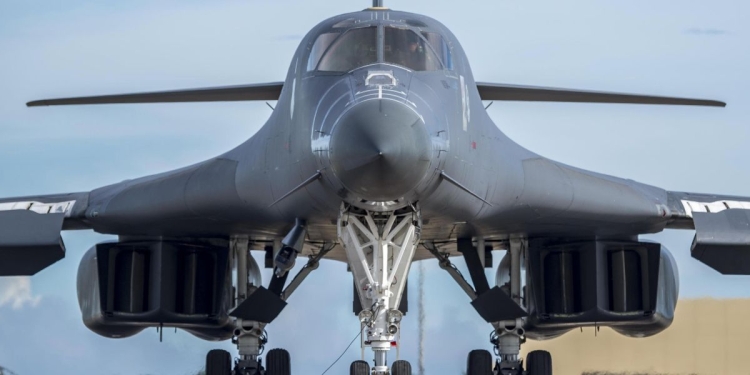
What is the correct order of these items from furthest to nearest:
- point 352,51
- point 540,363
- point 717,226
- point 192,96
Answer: point 540,363
point 192,96
point 717,226
point 352,51

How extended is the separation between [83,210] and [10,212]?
76cm

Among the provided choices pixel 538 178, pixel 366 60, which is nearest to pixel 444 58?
pixel 366 60

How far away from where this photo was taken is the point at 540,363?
1883 centimetres

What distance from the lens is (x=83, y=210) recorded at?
17.8 m

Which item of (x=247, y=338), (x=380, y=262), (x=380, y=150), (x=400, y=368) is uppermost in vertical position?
(x=380, y=150)

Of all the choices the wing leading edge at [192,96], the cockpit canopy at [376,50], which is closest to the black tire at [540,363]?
the wing leading edge at [192,96]

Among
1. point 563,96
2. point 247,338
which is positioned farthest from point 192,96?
point 563,96

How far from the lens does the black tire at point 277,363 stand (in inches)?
730

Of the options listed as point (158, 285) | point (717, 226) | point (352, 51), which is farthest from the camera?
point (158, 285)

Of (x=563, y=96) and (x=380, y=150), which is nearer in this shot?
(x=380, y=150)

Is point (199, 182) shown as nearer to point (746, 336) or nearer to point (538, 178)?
point (538, 178)

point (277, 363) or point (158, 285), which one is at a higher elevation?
point (158, 285)

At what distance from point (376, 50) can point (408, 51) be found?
337 mm

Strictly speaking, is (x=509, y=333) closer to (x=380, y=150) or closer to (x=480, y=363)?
(x=480, y=363)
